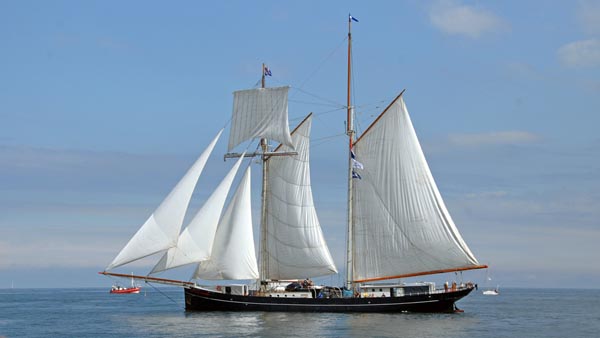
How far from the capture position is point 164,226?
63062 mm

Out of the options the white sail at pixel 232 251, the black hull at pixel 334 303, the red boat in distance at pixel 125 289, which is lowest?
the red boat in distance at pixel 125 289

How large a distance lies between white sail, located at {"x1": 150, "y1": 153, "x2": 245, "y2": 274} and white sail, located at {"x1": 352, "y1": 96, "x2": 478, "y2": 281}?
11.7m

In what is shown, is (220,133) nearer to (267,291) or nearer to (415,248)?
(267,291)

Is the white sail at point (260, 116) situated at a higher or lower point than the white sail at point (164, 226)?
higher

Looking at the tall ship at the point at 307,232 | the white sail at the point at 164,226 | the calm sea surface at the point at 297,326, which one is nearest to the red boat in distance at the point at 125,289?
the calm sea surface at the point at 297,326

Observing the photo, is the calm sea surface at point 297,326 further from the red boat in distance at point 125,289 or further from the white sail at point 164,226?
the red boat in distance at point 125,289

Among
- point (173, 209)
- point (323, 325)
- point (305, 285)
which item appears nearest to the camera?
point (323, 325)

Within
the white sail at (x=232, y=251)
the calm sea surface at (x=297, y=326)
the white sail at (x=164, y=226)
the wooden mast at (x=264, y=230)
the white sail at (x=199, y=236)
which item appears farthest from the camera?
the wooden mast at (x=264, y=230)

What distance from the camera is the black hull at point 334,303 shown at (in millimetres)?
66125

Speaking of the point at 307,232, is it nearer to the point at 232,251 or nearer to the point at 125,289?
the point at 232,251

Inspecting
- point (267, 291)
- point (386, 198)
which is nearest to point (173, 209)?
point (267, 291)

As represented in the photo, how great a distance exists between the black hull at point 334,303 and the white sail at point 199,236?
173 inches

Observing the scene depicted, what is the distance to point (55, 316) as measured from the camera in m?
83.8

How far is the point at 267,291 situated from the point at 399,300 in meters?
11.0
